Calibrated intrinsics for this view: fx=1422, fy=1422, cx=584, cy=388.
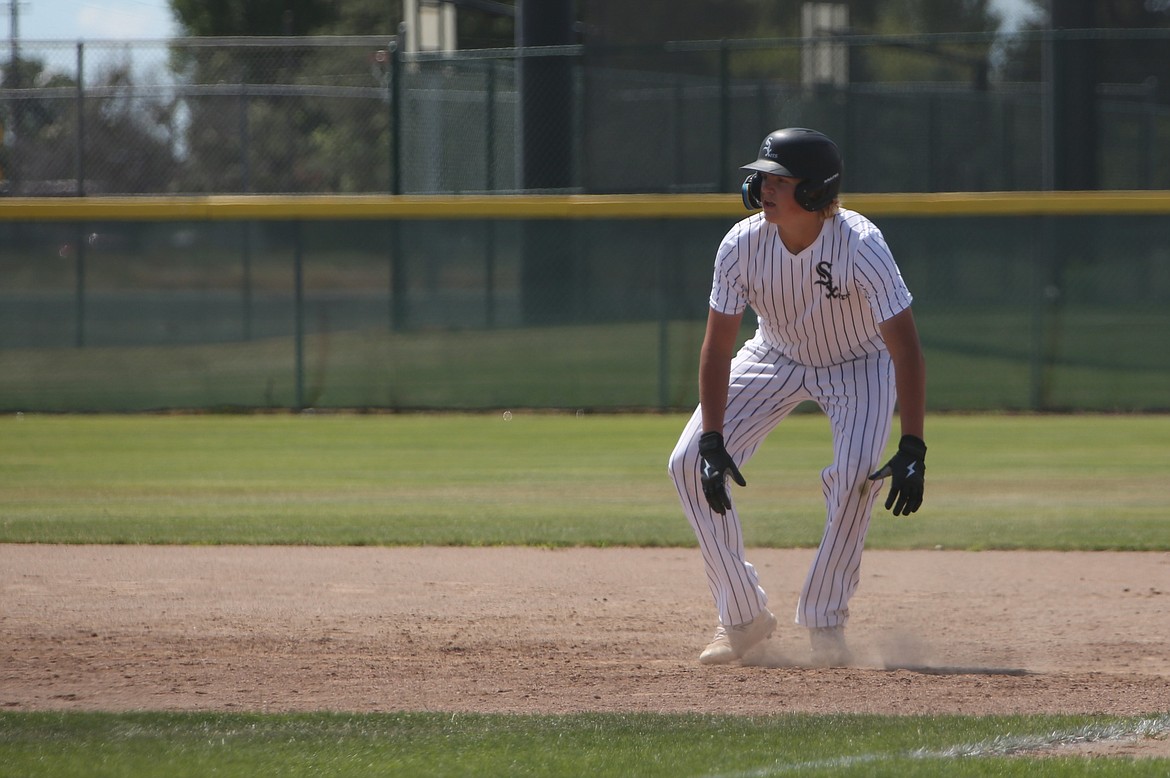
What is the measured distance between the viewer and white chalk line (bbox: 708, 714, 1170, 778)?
311 cm

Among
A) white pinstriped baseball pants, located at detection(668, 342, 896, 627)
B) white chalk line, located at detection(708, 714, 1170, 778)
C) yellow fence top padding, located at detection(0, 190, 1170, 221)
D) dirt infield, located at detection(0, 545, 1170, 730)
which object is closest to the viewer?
white chalk line, located at detection(708, 714, 1170, 778)

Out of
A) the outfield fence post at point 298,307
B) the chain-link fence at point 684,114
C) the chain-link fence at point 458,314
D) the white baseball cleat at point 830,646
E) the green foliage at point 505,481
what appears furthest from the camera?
the chain-link fence at point 684,114

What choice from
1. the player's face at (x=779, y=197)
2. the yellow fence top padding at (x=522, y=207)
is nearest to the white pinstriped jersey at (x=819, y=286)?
the player's face at (x=779, y=197)

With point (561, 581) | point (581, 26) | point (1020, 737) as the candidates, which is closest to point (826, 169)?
point (1020, 737)

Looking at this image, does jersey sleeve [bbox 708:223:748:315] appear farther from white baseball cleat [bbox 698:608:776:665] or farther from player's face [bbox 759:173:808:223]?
white baseball cleat [bbox 698:608:776:665]

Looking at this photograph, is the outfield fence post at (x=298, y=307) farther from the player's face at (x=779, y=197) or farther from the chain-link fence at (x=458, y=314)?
the player's face at (x=779, y=197)

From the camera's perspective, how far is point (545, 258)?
12.8m

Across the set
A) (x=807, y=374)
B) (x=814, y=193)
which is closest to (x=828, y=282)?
(x=814, y=193)

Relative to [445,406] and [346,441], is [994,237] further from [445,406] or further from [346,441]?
[346,441]

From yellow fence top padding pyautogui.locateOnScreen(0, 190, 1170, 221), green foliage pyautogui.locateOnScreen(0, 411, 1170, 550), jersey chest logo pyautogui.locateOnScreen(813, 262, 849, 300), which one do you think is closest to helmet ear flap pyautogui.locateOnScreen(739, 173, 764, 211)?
jersey chest logo pyautogui.locateOnScreen(813, 262, 849, 300)

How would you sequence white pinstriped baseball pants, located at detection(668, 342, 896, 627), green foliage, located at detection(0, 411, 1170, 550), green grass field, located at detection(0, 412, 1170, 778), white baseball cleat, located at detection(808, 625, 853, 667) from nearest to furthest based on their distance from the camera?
green grass field, located at detection(0, 412, 1170, 778)
white pinstriped baseball pants, located at detection(668, 342, 896, 627)
white baseball cleat, located at detection(808, 625, 853, 667)
green foliage, located at detection(0, 411, 1170, 550)

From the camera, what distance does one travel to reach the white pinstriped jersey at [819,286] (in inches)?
162

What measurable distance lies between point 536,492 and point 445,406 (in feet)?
14.6

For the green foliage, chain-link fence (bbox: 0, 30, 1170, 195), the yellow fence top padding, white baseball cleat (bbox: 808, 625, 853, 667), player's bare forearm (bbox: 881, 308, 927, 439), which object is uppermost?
chain-link fence (bbox: 0, 30, 1170, 195)
